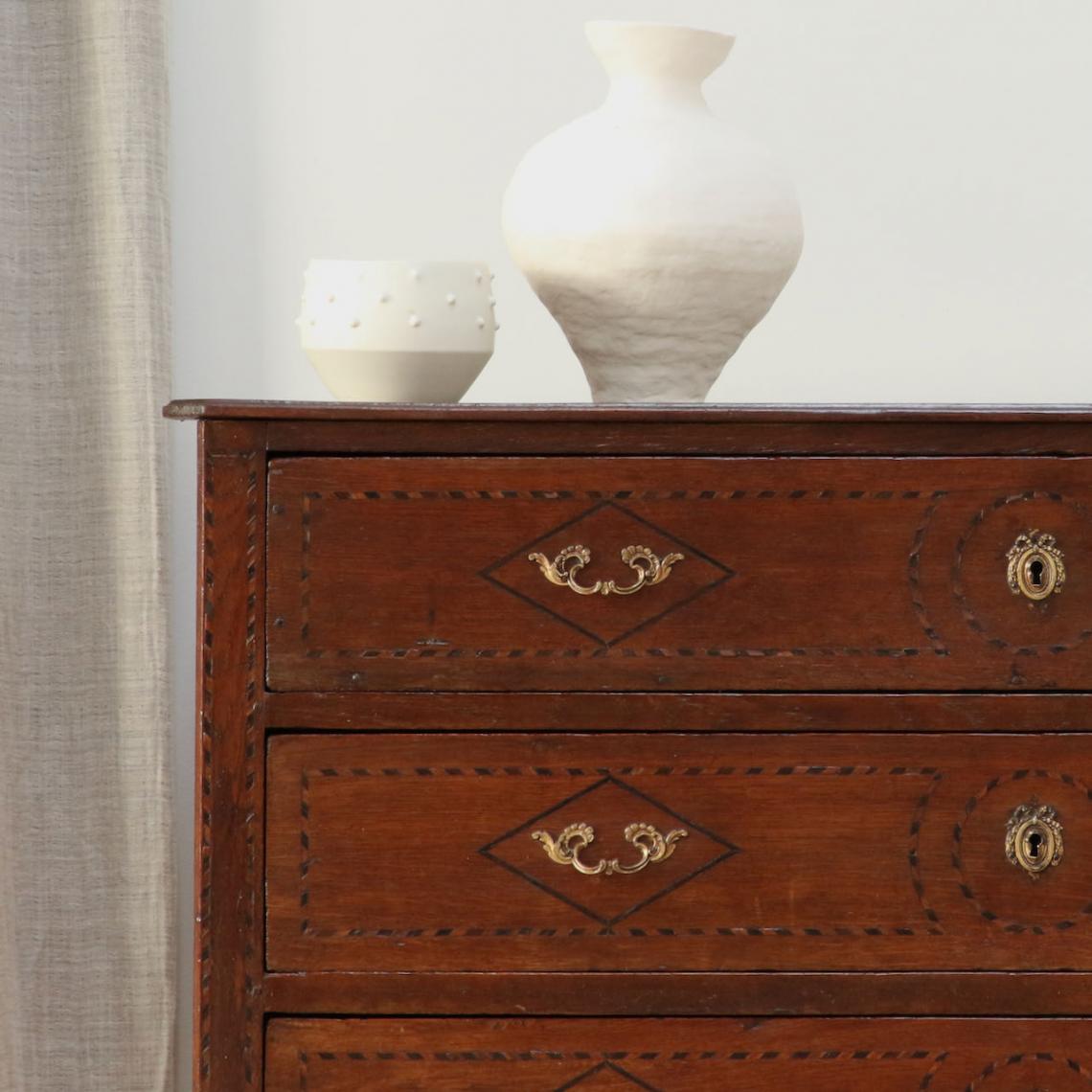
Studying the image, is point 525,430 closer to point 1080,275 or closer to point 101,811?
point 101,811

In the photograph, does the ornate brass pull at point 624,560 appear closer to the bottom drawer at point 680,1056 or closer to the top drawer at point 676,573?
the top drawer at point 676,573

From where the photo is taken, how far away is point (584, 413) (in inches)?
39.9

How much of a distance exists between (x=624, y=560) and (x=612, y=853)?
21 cm

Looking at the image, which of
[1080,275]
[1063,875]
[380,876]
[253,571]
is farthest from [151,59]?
[1063,875]

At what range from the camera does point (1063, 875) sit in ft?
3.44

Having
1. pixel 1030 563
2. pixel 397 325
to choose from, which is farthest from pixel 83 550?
pixel 1030 563

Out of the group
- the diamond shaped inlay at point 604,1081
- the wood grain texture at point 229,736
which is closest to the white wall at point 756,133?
the wood grain texture at point 229,736

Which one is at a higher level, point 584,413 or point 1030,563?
point 584,413

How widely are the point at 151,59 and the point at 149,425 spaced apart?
381 millimetres

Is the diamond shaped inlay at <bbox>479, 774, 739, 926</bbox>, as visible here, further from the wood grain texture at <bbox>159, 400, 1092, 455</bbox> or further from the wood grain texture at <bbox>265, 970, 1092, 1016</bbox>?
the wood grain texture at <bbox>159, 400, 1092, 455</bbox>

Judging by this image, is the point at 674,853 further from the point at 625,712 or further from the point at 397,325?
the point at 397,325

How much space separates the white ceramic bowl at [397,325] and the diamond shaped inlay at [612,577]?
21 centimetres

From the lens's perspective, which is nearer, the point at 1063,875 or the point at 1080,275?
the point at 1063,875

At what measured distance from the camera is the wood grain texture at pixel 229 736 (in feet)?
3.37
